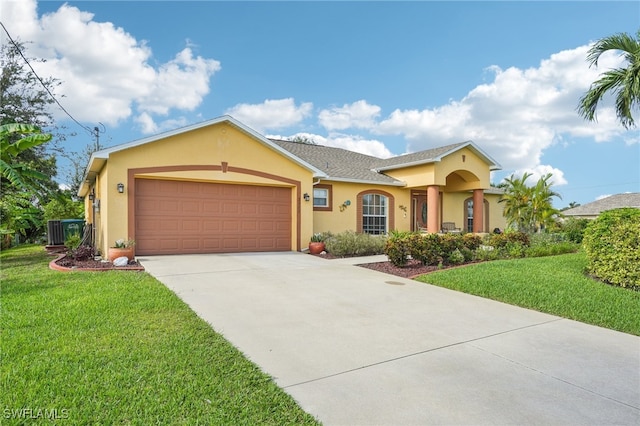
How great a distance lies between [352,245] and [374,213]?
5.14 meters

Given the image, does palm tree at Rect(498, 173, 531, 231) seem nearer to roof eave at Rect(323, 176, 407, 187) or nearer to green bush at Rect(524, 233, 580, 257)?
green bush at Rect(524, 233, 580, 257)

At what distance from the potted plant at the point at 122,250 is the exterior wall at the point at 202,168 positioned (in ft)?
2.22

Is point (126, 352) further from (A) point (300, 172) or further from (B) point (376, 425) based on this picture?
(A) point (300, 172)

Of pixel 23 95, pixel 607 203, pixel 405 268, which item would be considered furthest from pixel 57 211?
pixel 607 203

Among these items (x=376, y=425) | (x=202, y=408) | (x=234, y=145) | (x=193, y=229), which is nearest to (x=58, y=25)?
(x=234, y=145)

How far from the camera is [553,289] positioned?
691cm

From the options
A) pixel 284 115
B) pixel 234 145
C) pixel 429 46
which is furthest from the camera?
pixel 284 115

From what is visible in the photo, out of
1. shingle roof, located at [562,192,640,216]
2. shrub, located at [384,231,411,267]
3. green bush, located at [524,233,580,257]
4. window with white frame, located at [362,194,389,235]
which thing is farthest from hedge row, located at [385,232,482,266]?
shingle roof, located at [562,192,640,216]

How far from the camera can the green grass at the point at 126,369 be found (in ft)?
8.77

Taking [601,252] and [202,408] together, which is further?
[601,252]

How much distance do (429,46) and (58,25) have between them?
42.1 feet

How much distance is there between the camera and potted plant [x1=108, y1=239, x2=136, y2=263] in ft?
31.9

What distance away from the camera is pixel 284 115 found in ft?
90.1

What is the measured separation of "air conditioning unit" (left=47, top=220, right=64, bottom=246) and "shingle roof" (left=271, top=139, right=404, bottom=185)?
10007 millimetres
